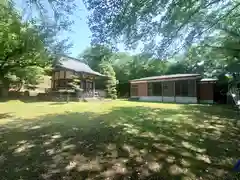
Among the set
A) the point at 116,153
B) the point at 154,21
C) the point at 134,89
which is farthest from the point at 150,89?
the point at 116,153

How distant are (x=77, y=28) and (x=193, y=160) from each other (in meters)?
5.01

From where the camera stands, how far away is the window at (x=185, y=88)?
1769 centimetres

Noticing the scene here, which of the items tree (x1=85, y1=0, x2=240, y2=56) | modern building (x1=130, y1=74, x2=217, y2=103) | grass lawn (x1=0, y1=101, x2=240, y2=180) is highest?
tree (x1=85, y1=0, x2=240, y2=56)

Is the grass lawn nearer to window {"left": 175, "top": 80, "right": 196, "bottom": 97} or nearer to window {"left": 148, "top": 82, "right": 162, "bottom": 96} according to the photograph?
window {"left": 175, "top": 80, "right": 196, "bottom": 97}

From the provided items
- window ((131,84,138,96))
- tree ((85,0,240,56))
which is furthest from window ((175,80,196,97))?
tree ((85,0,240,56))

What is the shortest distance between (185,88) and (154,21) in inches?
561

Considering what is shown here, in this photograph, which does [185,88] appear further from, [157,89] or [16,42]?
[16,42]

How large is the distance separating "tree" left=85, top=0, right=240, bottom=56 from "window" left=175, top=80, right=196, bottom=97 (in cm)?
1182

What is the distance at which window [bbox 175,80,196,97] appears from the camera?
696 inches

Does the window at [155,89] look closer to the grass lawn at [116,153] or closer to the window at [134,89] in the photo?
the window at [134,89]

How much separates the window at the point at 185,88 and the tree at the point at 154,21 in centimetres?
1182

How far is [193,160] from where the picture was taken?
397cm

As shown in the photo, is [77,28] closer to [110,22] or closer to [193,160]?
[110,22]

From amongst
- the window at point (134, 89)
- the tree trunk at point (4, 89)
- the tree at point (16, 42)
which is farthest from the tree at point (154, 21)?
the window at point (134, 89)
